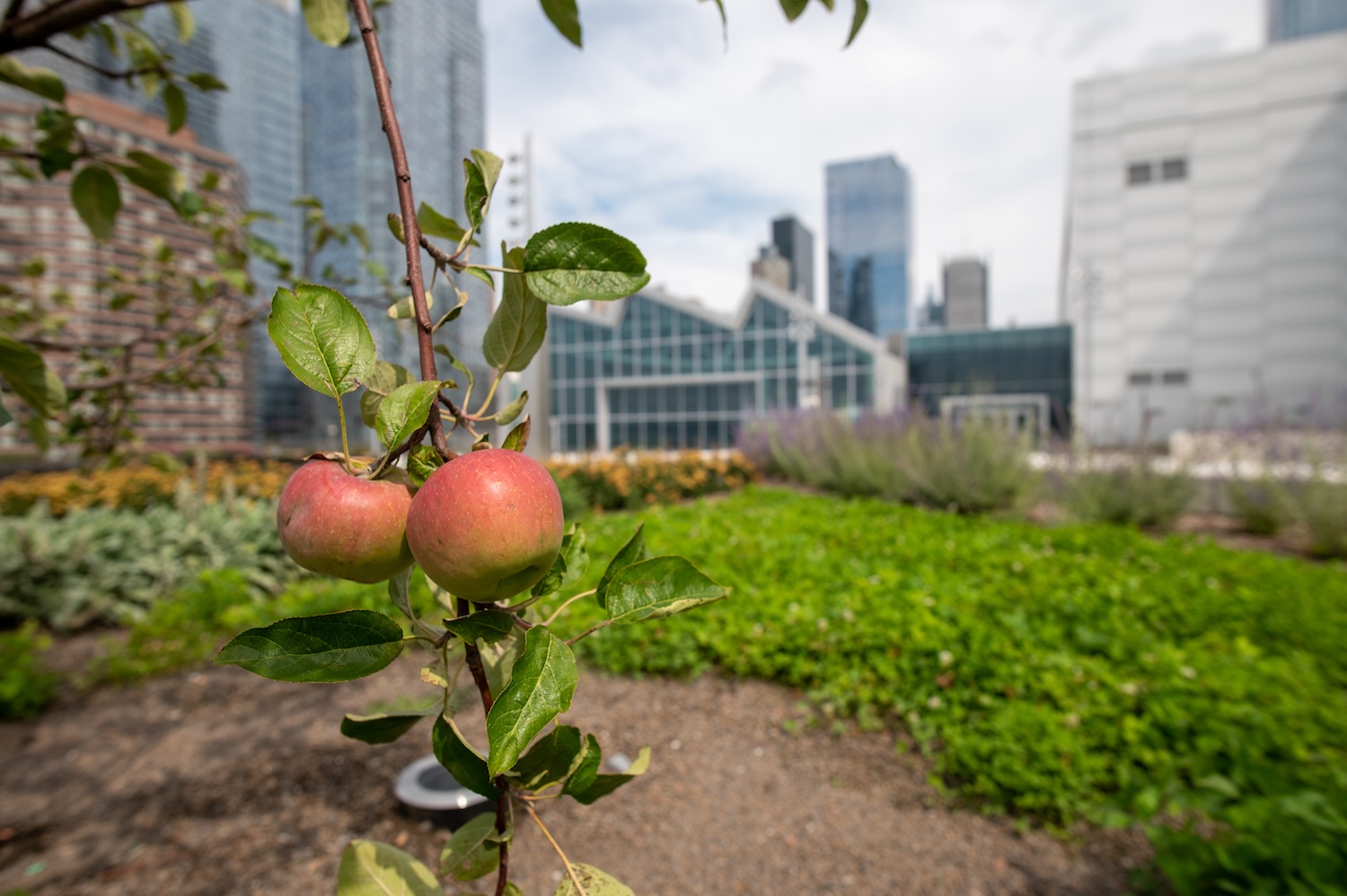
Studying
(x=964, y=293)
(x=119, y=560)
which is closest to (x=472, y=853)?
(x=119, y=560)

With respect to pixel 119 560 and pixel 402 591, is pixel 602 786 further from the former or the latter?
pixel 119 560

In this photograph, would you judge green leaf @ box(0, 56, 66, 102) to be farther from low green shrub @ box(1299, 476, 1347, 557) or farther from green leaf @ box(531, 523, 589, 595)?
low green shrub @ box(1299, 476, 1347, 557)

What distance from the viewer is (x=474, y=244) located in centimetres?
39

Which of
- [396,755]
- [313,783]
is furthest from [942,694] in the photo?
[313,783]

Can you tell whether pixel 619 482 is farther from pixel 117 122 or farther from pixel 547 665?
pixel 547 665

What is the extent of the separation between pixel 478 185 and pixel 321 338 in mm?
134

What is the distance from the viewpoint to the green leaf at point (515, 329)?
38cm

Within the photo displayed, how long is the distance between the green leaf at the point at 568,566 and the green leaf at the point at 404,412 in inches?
4.1

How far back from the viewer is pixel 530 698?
0.27m

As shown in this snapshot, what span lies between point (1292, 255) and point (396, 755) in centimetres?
3488

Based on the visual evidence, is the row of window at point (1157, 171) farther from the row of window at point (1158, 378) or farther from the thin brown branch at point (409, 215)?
the thin brown branch at point (409, 215)

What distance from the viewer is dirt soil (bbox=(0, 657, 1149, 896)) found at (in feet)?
6.54

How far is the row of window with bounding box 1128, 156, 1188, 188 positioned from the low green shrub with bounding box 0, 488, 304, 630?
110 feet

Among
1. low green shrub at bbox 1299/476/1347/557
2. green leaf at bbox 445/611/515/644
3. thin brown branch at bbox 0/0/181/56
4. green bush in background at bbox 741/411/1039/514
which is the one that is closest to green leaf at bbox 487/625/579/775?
green leaf at bbox 445/611/515/644
